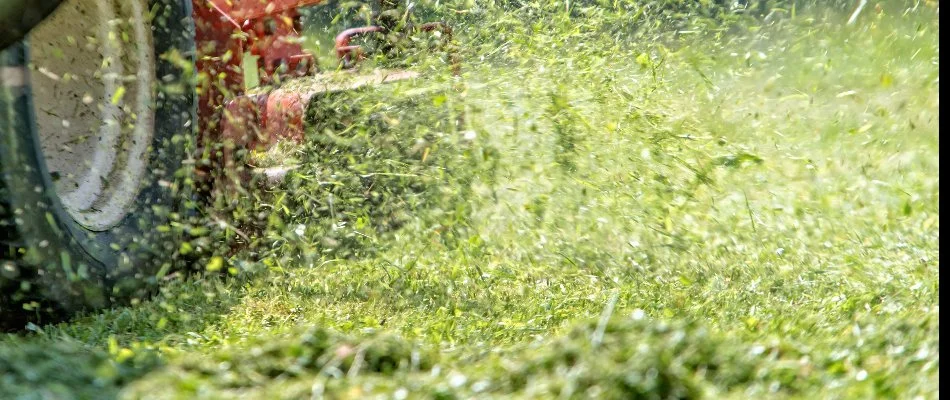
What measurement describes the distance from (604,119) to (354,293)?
Answer: 3.86 feet

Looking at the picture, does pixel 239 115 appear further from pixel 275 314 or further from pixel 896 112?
pixel 896 112

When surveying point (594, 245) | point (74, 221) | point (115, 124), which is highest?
point (115, 124)

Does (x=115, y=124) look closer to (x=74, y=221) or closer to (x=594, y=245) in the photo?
(x=74, y=221)

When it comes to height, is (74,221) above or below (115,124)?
below

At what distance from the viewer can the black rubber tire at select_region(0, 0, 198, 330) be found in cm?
297

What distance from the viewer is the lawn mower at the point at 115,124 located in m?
3.00

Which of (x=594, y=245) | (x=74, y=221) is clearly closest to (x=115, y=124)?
(x=74, y=221)

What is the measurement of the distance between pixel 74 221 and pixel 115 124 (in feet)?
1.63

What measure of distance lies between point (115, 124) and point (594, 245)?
5.79ft

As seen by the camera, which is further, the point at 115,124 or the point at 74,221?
the point at 115,124

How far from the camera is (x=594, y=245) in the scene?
365cm

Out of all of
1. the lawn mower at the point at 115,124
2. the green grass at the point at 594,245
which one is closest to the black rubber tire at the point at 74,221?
the lawn mower at the point at 115,124

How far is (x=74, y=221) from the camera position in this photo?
3.19m

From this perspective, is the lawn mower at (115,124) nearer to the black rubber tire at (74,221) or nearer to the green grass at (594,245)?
the black rubber tire at (74,221)
